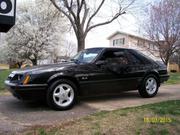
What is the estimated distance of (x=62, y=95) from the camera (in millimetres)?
5566

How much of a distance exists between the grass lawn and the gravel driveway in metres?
0.39

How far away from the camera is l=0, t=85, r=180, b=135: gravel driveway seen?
4555mm

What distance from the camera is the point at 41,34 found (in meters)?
37.7

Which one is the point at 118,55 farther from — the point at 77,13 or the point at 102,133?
the point at 77,13

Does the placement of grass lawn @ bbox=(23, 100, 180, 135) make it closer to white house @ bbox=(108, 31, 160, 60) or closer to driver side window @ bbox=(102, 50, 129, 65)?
driver side window @ bbox=(102, 50, 129, 65)

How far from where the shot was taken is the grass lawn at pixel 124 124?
4.07m

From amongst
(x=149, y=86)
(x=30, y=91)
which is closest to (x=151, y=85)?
(x=149, y=86)

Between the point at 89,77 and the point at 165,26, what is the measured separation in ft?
74.8

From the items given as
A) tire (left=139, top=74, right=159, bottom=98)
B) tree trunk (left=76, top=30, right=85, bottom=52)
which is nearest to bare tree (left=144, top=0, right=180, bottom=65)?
tree trunk (left=76, top=30, right=85, bottom=52)

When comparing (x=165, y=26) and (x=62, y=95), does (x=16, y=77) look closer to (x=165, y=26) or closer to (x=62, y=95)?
(x=62, y=95)

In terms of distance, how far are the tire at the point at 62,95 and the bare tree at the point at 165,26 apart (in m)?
22.1

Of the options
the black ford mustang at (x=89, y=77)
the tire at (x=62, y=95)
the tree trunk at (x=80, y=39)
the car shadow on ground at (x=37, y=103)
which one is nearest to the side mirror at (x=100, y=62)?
the black ford mustang at (x=89, y=77)

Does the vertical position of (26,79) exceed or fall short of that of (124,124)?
it exceeds it

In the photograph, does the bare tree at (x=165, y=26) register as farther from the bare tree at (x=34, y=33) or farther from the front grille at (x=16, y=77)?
the front grille at (x=16, y=77)
